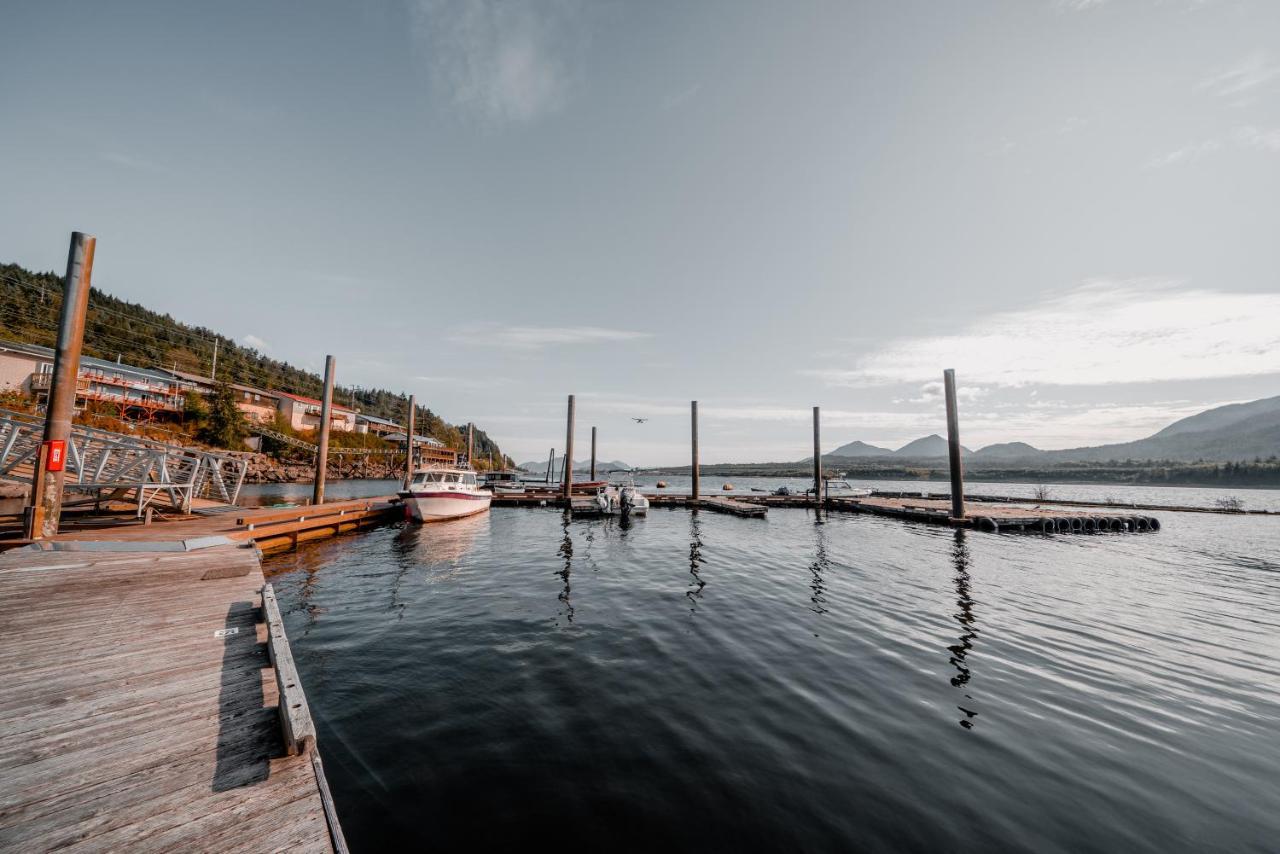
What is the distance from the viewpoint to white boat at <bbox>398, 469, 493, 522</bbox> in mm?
22969

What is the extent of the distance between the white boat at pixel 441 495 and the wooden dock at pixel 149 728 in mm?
15947

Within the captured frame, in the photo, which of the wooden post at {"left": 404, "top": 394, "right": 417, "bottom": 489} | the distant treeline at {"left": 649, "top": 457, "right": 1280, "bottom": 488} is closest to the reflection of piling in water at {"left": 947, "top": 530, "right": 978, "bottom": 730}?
the wooden post at {"left": 404, "top": 394, "right": 417, "bottom": 489}

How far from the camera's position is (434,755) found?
517 centimetres

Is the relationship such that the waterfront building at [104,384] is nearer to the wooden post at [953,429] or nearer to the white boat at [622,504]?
the white boat at [622,504]

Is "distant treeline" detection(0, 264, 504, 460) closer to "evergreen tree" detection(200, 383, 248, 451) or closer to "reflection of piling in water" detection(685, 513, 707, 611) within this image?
"evergreen tree" detection(200, 383, 248, 451)

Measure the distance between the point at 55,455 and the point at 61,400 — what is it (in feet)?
4.03

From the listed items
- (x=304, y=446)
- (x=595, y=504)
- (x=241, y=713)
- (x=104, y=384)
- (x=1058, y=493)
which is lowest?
(x=1058, y=493)

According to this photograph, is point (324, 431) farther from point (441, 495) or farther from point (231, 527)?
point (231, 527)

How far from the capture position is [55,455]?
31.2ft

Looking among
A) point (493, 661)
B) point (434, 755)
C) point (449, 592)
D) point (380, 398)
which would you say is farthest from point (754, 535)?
point (380, 398)

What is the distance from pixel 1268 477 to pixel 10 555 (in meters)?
173

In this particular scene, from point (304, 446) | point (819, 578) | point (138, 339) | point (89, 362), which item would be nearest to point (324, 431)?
point (819, 578)

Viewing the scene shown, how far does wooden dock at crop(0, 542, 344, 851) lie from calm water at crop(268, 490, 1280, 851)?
135 centimetres

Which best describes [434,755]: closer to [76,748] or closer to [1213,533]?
[76,748]
